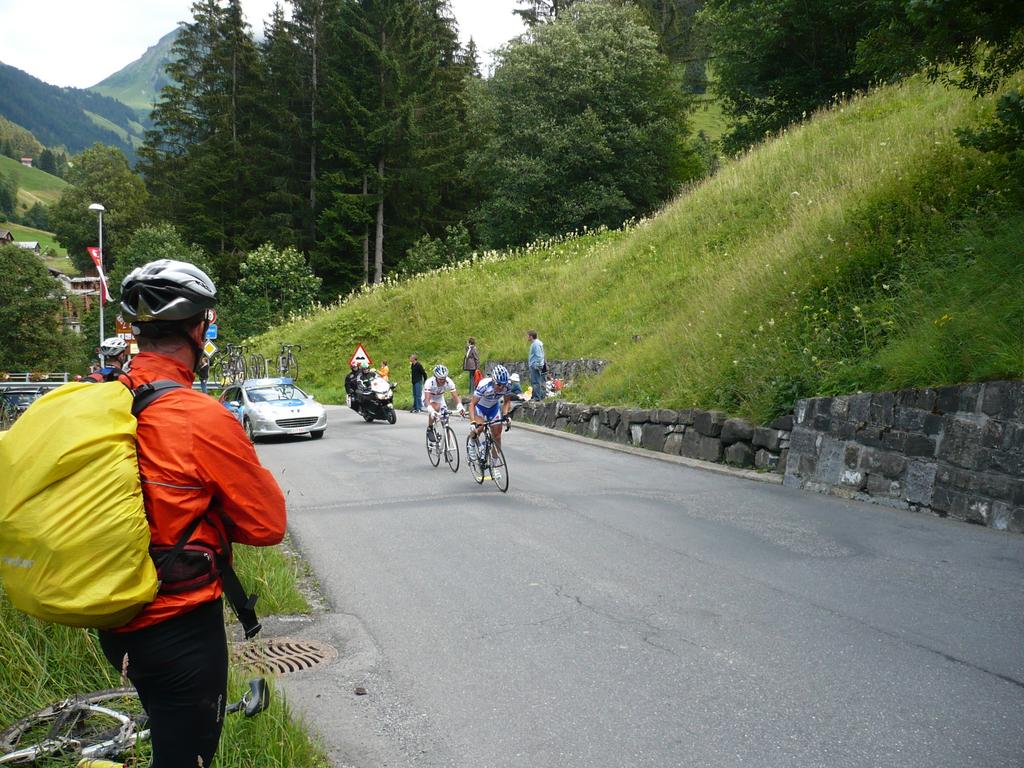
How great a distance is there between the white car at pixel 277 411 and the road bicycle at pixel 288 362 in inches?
484

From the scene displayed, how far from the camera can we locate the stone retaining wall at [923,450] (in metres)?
8.34

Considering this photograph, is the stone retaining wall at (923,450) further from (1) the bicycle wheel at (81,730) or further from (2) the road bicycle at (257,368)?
(2) the road bicycle at (257,368)

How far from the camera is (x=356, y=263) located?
56.0 m

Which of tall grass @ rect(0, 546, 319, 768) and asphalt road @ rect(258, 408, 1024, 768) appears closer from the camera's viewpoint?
tall grass @ rect(0, 546, 319, 768)

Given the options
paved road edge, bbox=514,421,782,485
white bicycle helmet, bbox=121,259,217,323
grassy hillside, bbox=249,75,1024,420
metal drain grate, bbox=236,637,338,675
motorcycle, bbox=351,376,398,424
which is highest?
grassy hillside, bbox=249,75,1024,420

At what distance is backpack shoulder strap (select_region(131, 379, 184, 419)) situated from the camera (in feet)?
8.26

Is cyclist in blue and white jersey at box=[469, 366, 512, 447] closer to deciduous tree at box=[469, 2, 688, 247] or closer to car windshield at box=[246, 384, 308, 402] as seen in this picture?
car windshield at box=[246, 384, 308, 402]

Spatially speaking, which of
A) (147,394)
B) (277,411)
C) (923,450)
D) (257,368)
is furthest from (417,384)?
(147,394)

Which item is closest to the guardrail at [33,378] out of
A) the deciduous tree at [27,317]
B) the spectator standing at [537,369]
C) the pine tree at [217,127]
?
the pine tree at [217,127]

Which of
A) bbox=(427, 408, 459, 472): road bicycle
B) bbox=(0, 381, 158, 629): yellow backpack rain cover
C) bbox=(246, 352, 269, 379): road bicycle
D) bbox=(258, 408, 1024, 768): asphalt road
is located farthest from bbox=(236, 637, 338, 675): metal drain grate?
bbox=(246, 352, 269, 379): road bicycle

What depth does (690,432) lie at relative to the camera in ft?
45.8

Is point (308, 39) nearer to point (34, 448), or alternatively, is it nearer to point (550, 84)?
point (550, 84)

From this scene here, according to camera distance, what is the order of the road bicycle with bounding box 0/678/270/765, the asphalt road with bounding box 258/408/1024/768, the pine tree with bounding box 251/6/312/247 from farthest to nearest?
the pine tree with bounding box 251/6/312/247, the asphalt road with bounding box 258/408/1024/768, the road bicycle with bounding box 0/678/270/765

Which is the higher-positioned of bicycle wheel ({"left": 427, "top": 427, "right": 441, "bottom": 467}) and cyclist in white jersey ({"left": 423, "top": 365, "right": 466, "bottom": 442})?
cyclist in white jersey ({"left": 423, "top": 365, "right": 466, "bottom": 442})
